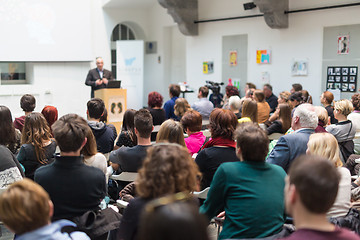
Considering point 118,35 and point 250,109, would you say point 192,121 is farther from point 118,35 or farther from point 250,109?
point 118,35

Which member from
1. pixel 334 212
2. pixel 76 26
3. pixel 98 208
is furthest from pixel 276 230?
pixel 76 26

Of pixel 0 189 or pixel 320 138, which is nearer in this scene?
pixel 320 138

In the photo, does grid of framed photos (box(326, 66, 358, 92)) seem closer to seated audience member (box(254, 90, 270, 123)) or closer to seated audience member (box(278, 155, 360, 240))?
seated audience member (box(254, 90, 270, 123))

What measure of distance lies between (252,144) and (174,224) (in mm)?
1448

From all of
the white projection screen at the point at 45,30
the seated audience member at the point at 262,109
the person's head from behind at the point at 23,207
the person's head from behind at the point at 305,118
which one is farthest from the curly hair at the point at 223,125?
the white projection screen at the point at 45,30

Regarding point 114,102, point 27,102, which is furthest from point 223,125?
point 114,102

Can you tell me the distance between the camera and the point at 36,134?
3791 millimetres

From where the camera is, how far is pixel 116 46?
12453 mm

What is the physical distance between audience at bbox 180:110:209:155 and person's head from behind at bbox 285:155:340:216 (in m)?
2.77

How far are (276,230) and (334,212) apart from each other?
1.99 feet

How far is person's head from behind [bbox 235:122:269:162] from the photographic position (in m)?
2.45

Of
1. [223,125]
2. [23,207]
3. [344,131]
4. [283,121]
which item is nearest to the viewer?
[23,207]

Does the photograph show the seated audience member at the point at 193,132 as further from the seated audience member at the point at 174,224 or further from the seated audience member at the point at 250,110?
the seated audience member at the point at 174,224

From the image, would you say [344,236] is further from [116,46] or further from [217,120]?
[116,46]
